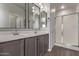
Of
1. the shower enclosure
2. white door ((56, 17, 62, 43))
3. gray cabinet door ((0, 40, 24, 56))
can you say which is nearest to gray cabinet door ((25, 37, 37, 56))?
gray cabinet door ((0, 40, 24, 56))

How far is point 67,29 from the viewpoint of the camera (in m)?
5.27

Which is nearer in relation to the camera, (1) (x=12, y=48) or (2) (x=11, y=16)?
(1) (x=12, y=48)

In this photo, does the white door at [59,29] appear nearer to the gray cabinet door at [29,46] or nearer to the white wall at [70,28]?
the white wall at [70,28]

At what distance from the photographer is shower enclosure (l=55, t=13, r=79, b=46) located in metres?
4.70

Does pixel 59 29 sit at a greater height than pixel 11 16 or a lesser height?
lesser

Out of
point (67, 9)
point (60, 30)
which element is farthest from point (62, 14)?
point (60, 30)

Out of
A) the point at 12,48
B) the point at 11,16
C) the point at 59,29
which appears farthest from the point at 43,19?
the point at 12,48

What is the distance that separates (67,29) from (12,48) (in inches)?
165

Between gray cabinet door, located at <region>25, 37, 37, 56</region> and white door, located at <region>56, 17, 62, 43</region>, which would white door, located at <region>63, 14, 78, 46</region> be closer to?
Result: white door, located at <region>56, 17, 62, 43</region>

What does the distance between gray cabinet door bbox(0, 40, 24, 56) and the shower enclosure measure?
3421 mm

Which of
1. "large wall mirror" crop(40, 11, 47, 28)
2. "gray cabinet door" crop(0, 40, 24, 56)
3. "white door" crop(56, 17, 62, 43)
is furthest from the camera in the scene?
"white door" crop(56, 17, 62, 43)

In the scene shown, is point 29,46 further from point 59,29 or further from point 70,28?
point 59,29

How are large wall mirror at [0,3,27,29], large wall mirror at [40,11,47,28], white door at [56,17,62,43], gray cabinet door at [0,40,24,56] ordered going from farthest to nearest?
white door at [56,17,62,43]
large wall mirror at [40,11,47,28]
large wall mirror at [0,3,27,29]
gray cabinet door at [0,40,24,56]

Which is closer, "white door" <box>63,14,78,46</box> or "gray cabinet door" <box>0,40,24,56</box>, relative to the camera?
"gray cabinet door" <box>0,40,24,56</box>
